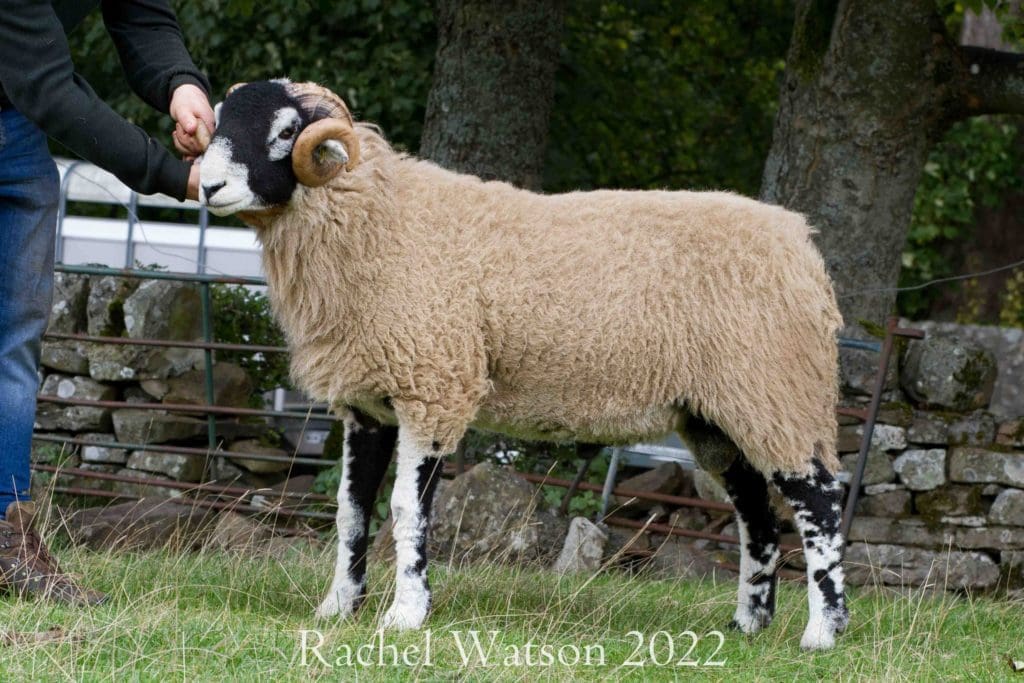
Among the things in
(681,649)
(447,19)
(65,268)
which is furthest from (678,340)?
(65,268)

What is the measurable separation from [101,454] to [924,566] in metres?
5.01

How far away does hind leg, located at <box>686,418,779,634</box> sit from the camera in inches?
192

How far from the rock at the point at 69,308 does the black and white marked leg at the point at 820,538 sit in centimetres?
501

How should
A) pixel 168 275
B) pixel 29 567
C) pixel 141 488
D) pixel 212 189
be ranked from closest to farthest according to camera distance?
pixel 212 189 → pixel 29 567 → pixel 168 275 → pixel 141 488

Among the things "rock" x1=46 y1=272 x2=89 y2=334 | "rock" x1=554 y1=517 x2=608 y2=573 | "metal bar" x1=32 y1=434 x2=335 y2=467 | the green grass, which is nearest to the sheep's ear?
the green grass

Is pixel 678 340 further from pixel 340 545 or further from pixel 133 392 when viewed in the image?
pixel 133 392

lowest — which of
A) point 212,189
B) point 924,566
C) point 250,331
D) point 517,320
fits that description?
point 924,566

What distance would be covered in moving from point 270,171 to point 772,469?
2.15 meters

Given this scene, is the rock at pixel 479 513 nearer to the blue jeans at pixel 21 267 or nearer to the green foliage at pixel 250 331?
the green foliage at pixel 250 331

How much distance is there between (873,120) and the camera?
691cm

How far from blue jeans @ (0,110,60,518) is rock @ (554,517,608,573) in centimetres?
290

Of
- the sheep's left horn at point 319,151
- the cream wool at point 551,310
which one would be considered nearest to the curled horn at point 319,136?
the sheep's left horn at point 319,151

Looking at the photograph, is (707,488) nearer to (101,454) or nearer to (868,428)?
(868,428)

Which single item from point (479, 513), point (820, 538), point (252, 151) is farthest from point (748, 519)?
point (252, 151)
